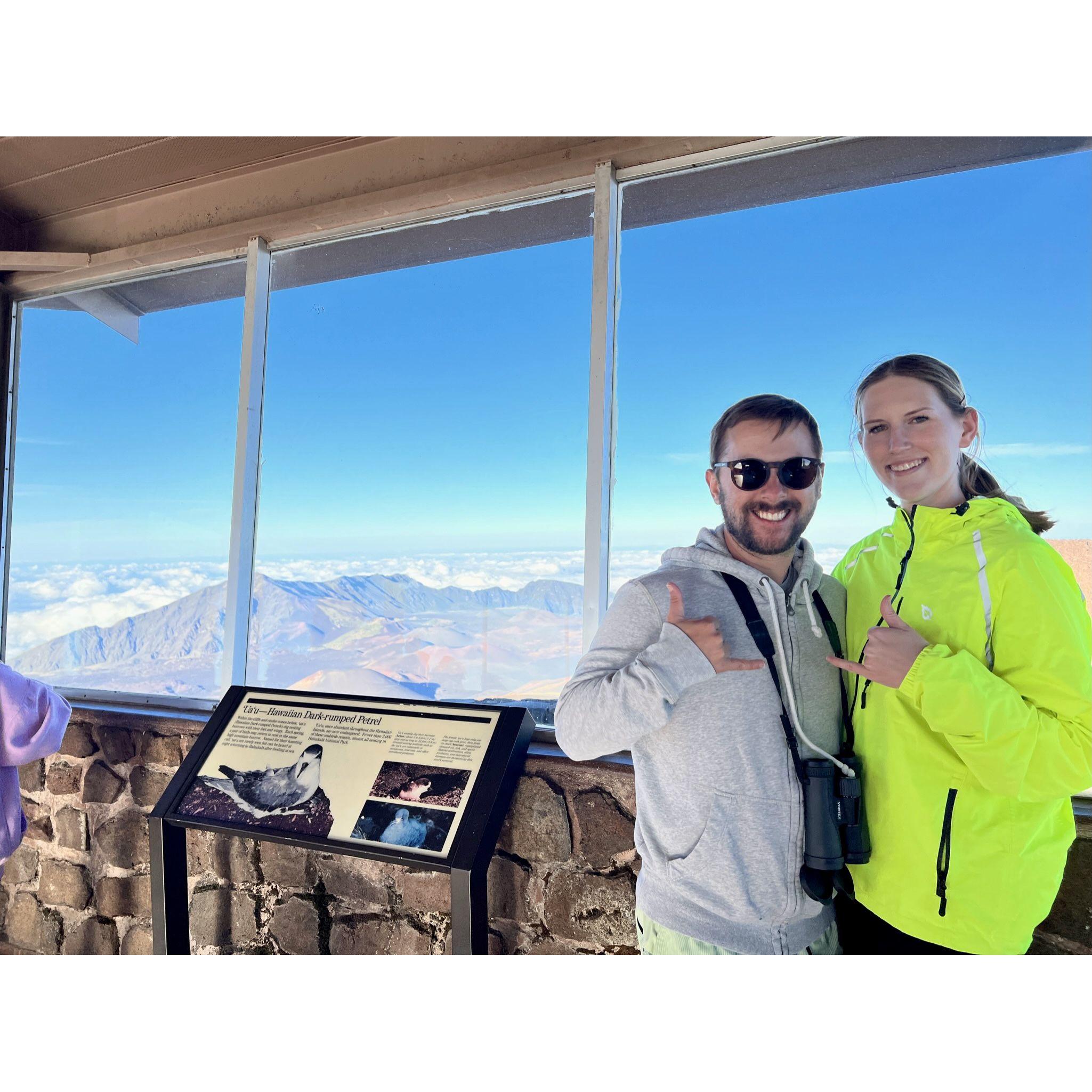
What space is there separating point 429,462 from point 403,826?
134 cm

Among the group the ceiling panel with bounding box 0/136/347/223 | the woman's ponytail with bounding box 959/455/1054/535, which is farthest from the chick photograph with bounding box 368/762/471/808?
the ceiling panel with bounding box 0/136/347/223

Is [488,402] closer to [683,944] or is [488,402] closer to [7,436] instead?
[683,944]

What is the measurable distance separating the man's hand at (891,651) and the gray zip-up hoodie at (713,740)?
0.15m

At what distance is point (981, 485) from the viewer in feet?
4.90

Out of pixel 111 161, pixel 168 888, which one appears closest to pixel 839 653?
pixel 168 888

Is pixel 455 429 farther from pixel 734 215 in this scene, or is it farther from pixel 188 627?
pixel 188 627

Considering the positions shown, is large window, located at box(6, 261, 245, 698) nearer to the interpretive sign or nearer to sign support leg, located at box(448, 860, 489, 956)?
the interpretive sign

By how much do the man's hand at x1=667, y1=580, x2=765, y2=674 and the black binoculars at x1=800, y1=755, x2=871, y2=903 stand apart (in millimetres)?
222

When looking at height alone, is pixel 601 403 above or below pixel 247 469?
above

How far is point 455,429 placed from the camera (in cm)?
264

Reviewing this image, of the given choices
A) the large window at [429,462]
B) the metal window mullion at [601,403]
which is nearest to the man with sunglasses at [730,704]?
the metal window mullion at [601,403]

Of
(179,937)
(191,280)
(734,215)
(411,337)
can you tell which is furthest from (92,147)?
(179,937)

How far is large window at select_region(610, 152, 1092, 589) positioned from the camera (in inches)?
74.2

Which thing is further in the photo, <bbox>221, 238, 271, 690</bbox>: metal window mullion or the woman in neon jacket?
<bbox>221, 238, 271, 690</bbox>: metal window mullion
